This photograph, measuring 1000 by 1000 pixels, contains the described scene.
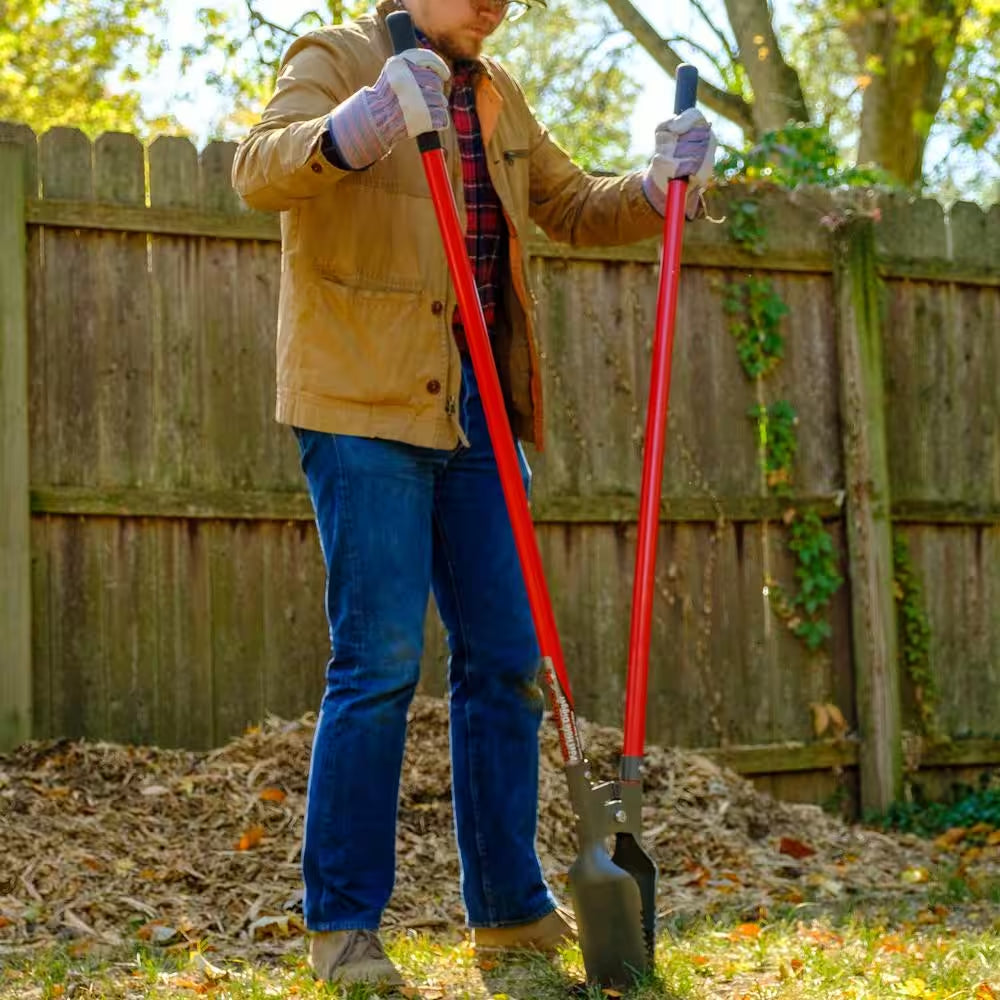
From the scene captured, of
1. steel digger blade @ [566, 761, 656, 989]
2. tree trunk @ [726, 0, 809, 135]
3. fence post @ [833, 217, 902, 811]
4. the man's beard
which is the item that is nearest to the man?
the man's beard

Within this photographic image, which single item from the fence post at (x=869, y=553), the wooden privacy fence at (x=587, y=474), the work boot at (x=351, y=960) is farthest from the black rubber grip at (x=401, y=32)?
the fence post at (x=869, y=553)

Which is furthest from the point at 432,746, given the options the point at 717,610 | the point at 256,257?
the point at 256,257

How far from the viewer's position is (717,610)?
568cm

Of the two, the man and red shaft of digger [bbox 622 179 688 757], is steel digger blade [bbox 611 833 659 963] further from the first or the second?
the man

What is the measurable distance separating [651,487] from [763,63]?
7.44 m

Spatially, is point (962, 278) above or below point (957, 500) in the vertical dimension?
above

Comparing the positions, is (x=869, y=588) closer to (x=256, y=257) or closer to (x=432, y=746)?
(x=432, y=746)

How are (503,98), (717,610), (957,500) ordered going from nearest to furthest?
1. (503,98)
2. (717,610)
3. (957,500)

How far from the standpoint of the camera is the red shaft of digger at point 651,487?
2.91 metres

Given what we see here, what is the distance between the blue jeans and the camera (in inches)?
116

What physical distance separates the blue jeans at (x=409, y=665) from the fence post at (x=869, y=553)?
2875 mm

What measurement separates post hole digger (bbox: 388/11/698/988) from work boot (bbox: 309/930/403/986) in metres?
0.41

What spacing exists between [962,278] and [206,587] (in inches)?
125

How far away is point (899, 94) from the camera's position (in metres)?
10.2
